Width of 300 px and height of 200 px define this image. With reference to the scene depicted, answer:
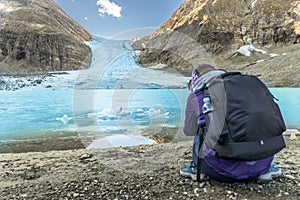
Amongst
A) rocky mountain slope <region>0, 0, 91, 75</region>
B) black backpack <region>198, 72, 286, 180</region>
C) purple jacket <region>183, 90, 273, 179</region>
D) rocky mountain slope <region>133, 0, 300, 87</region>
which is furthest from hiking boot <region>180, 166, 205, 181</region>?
rocky mountain slope <region>0, 0, 91, 75</region>

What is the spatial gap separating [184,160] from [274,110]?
1239mm

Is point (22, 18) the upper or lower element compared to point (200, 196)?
upper

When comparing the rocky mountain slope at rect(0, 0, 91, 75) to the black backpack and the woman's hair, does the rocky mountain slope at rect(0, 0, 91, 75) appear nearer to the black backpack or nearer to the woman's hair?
the woman's hair

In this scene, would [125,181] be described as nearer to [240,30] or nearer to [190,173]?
[190,173]

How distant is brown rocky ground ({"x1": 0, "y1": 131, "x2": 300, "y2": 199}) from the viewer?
1.82 metres

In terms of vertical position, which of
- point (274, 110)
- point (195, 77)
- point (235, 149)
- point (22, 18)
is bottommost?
point (235, 149)

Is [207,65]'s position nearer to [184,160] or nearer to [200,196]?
[200,196]

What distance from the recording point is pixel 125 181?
2098mm

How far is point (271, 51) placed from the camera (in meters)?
50.8

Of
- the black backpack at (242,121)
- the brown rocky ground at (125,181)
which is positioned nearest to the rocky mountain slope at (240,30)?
the brown rocky ground at (125,181)

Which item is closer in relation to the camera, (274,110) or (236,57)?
(274,110)

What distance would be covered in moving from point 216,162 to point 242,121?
38cm

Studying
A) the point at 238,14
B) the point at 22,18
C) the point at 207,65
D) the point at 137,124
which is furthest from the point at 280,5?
the point at 207,65

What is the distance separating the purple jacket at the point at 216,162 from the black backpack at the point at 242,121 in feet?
0.26
